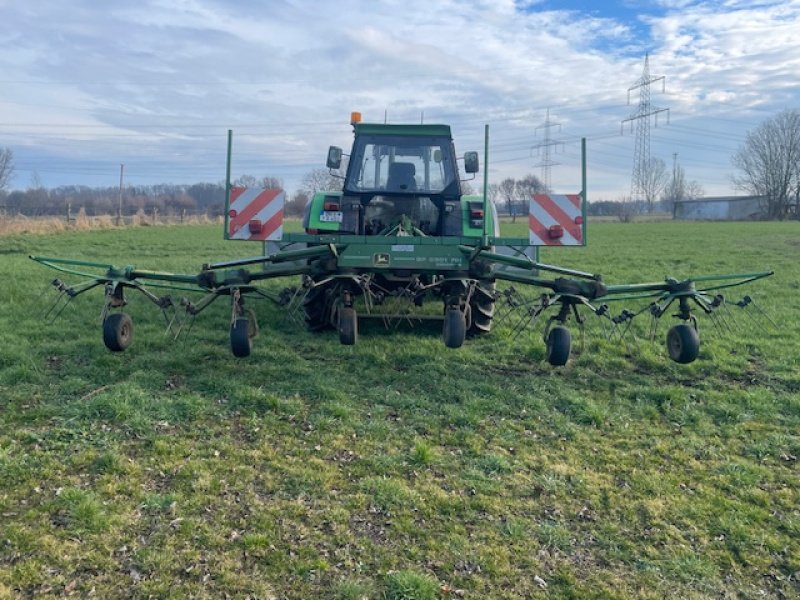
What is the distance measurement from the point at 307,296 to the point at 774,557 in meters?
4.55

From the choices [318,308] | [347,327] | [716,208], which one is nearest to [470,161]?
[318,308]

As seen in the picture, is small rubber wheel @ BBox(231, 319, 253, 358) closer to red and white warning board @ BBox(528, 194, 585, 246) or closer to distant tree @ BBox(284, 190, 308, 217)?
red and white warning board @ BBox(528, 194, 585, 246)

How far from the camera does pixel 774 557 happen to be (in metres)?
2.97

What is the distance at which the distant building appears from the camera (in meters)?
72.7

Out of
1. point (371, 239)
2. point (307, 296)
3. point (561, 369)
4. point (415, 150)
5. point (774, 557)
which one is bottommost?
point (774, 557)

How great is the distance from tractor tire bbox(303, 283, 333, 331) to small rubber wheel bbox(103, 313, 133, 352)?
1.86 metres

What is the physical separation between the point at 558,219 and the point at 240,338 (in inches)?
113

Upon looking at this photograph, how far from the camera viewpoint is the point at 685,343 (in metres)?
4.99

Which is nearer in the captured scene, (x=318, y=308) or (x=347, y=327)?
(x=347, y=327)

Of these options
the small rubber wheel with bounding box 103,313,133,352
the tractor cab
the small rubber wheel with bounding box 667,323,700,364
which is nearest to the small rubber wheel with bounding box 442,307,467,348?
the small rubber wheel with bounding box 667,323,700,364

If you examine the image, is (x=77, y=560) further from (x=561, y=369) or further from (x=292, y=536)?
(x=561, y=369)

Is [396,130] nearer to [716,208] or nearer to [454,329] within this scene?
[454,329]

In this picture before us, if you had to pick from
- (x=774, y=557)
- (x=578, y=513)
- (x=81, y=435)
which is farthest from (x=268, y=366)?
(x=774, y=557)

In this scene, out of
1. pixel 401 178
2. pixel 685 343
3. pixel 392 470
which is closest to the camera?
pixel 392 470
